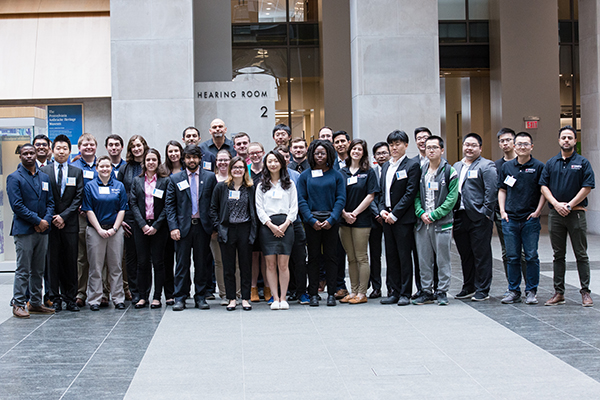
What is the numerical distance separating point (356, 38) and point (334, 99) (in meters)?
2.71

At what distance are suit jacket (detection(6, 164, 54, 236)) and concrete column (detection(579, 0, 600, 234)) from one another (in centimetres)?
1187

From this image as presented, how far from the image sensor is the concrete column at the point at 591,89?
14.3 meters

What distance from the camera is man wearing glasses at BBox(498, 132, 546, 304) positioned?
712cm

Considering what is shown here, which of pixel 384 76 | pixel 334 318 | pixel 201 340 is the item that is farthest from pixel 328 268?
pixel 384 76

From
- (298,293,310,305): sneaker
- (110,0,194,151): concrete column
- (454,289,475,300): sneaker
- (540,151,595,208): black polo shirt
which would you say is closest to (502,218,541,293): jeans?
(540,151,595,208): black polo shirt

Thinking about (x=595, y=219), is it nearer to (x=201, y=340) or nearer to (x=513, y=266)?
(x=513, y=266)

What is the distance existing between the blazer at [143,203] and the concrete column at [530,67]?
11784 millimetres

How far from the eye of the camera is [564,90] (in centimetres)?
1825

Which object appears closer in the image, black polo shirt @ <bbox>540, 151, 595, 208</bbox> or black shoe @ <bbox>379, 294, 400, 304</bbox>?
black polo shirt @ <bbox>540, 151, 595, 208</bbox>

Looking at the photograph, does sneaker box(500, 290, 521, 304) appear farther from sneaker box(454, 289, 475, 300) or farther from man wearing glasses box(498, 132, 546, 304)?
sneaker box(454, 289, 475, 300)

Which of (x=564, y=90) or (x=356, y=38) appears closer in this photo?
(x=356, y=38)

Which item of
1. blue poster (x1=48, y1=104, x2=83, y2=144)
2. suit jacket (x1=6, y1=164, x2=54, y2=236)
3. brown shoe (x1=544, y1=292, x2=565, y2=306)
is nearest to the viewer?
suit jacket (x1=6, y1=164, x2=54, y2=236)

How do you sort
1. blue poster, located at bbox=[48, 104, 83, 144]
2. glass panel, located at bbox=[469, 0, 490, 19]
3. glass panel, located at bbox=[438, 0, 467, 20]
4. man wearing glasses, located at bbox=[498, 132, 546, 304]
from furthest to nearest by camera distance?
glass panel, located at bbox=[469, 0, 490, 19] < glass panel, located at bbox=[438, 0, 467, 20] < blue poster, located at bbox=[48, 104, 83, 144] < man wearing glasses, located at bbox=[498, 132, 546, 304]

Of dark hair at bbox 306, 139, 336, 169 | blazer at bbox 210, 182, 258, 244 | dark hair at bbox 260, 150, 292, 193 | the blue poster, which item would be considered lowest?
blazer at bbox 210, 182, 258, 244
